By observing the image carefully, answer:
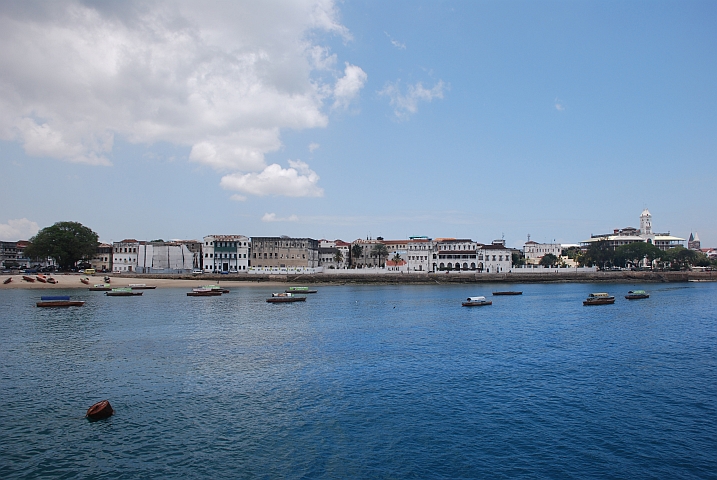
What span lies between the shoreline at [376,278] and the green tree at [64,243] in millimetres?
5773

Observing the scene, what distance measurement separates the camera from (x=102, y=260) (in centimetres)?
13275

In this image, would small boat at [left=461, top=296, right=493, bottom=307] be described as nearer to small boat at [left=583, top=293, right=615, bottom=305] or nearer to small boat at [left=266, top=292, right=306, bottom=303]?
small boat at [left=583, top=293, right=615, bottom=305]

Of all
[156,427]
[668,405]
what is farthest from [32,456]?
[668,405]

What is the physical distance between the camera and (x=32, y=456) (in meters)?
16.3

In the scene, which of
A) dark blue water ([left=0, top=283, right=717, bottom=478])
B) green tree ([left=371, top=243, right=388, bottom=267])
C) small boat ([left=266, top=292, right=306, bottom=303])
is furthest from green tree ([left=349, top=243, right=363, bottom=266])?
dark blue water ([left=0, top=283, right=717, bottom=478])

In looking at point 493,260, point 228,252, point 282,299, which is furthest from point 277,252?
point 282,299

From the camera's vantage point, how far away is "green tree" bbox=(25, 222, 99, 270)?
11231cm

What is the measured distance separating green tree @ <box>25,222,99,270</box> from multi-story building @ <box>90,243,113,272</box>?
10063 millimetres

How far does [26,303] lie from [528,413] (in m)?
63.7

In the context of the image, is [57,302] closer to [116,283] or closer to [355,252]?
[116,283]

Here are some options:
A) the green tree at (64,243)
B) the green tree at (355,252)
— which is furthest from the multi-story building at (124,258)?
the green tree at (355,252)

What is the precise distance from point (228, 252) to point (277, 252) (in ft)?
40.5

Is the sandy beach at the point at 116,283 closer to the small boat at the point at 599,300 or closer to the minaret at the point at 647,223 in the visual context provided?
the small boat at the point at 599,300

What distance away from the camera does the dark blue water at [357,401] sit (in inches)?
639
